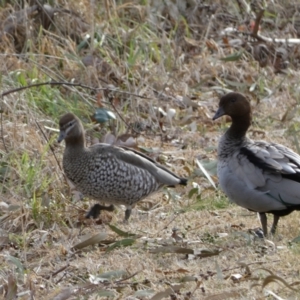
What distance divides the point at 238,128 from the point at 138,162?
1101mm

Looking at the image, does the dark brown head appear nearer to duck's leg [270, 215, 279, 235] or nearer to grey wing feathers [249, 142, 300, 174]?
grey wing feathers [249, 142, 300, 174]

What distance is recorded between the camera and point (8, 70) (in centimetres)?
1002

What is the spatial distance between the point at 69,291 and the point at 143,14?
699 cm

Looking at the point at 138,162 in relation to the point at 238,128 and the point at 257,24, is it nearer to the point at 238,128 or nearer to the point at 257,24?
the point at 238,128

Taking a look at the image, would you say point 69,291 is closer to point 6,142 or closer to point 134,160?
point 134,160

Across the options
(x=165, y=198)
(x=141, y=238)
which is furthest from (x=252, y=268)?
A: (x=165, y=198)

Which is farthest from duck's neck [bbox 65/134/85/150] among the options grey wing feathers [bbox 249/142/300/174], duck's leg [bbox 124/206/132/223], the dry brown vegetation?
grey wing feathers [bbox 249/142/300/174]

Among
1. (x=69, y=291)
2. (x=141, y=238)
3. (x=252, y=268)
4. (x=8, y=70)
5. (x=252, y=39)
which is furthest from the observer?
(x=252, y=39)

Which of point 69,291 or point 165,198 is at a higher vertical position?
point 69,291

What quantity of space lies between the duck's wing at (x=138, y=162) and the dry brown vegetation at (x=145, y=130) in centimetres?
27

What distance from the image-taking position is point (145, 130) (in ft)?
33.6

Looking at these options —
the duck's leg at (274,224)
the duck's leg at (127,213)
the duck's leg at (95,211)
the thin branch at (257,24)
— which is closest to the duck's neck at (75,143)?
the duck's leg at (95,211)

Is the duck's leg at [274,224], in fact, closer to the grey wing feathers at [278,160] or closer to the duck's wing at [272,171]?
the duck's wing at [272,171]

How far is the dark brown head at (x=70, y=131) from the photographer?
27.4 feet
